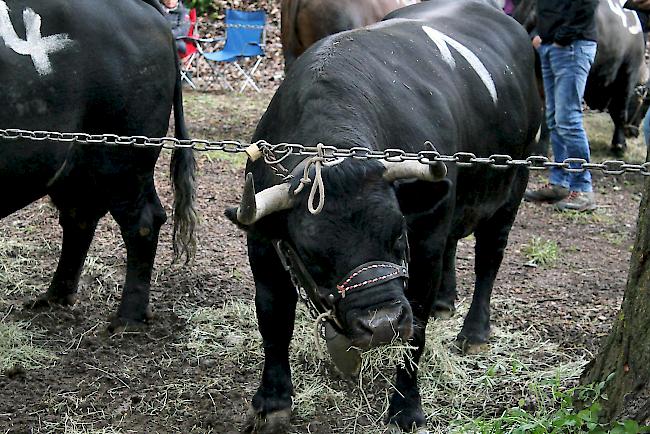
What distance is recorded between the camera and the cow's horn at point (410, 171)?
315 cm

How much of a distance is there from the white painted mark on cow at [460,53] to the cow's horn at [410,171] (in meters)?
1.22

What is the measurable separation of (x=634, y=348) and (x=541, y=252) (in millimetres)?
3263

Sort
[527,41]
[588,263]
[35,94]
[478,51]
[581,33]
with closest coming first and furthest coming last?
1. [35,94]
2. [478,51]
3. [527,41]
4. [588,263]
5. [581,33]

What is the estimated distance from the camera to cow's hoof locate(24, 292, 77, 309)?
520 centimetres

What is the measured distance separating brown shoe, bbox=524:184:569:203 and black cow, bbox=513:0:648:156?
2.32 metres

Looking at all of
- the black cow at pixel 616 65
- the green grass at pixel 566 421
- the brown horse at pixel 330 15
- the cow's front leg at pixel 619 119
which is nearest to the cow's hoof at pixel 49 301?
the green grass at pixel 566 421

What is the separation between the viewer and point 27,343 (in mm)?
4762

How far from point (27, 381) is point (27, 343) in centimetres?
42

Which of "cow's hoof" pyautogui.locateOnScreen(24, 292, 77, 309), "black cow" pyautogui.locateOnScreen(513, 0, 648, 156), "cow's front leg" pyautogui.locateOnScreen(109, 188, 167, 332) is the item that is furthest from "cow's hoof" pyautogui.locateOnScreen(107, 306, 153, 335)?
"black cow" pyautogui.locateOnScreen(513, 0, 648, 156)

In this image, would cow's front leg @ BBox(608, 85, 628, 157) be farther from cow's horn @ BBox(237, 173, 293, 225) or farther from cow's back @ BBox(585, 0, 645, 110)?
cow's horn @ BBox(237, 173, 293, 225)

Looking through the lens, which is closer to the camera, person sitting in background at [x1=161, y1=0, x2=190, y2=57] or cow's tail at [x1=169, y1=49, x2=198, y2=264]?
cow's tail at [x1=169, y1=49, x2=198, y2=264]

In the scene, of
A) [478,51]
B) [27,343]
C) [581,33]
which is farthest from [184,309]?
[581,33]

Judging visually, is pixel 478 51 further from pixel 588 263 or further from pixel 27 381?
pixel 27 381

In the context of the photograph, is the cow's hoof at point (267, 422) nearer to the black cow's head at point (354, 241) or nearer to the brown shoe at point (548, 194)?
the black cow's head at point (354, 241)
